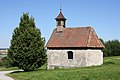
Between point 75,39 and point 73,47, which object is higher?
point 75,39

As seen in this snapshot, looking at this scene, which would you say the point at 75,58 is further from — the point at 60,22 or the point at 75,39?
the point at 60,22

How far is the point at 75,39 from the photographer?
38.5m

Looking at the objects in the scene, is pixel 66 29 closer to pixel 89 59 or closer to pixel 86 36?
pixel 86 36

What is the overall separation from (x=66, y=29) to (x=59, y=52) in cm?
438

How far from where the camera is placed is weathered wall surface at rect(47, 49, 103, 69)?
3706 cm

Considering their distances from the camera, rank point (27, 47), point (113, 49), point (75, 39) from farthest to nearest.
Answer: point (113, 49) → point (75, 39) → point (27, 47)

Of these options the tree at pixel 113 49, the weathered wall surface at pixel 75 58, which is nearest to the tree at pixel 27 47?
the weathered wall surface at pixel 75 58

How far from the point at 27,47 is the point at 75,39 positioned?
8402mm

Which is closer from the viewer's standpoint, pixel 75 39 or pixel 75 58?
pixel 75 58

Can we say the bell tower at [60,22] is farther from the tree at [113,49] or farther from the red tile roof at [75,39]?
the tree at [113,49]

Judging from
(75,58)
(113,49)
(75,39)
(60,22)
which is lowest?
(75,58)

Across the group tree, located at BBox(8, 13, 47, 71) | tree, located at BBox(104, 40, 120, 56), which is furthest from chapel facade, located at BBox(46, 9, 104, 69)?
tree, located at BBox(104, 40, 120, 56)

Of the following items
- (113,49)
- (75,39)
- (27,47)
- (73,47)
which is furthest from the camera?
(113,49)

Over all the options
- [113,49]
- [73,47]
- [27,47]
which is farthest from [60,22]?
[113,49]
